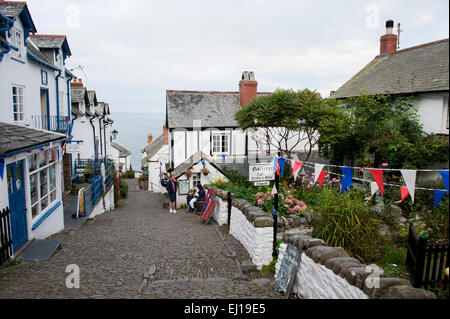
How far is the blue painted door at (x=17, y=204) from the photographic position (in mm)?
8066

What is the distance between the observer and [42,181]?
1082 cm

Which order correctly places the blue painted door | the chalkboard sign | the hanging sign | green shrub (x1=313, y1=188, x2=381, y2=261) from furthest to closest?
the hanging sign
the blue painted door
green shrub (x1=313, y1=188, x2=381, y2=261)
the chalkboard sign

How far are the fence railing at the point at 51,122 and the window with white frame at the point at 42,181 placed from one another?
2500 millimetres

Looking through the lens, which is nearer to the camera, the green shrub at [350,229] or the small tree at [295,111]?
the green shrub at [350,229]

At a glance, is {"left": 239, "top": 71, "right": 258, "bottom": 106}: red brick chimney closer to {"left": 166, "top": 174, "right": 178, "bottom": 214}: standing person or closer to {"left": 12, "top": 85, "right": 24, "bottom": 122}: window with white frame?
{"left": 166, "top": 174, "right": 178, "bottom": 214}: standing person

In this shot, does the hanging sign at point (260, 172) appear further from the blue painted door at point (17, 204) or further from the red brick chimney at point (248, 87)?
the red brick chimney at point (248, 87)

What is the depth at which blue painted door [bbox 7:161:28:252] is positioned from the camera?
807 cm

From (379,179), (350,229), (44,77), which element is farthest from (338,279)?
(44,77)

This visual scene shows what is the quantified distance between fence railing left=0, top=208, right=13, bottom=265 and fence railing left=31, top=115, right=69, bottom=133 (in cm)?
682

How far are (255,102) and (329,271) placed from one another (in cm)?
1271

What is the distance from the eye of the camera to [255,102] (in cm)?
1719

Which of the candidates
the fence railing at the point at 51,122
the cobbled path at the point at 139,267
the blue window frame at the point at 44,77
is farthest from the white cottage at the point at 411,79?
the blue window frame at the point at 44,77

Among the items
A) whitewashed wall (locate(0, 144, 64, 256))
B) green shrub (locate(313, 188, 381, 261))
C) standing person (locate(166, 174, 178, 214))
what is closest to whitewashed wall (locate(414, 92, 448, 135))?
green shrub (locate(313, 188, 381, 261))
